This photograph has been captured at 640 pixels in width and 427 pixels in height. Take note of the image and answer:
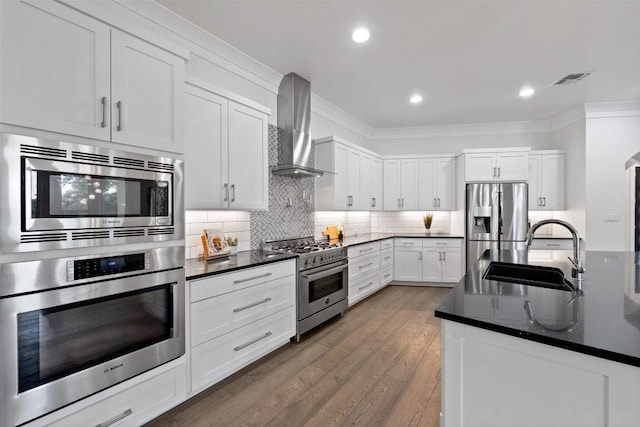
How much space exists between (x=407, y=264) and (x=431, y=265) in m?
0.40

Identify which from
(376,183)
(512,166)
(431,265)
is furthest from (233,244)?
(512,166)

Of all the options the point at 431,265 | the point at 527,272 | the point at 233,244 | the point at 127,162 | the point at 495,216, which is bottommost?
the point at 431,265

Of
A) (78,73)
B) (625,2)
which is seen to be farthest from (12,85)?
(625,2)

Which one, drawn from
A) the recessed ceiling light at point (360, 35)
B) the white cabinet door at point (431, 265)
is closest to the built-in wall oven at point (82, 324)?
the recessed ceiling light at point (360, 35)

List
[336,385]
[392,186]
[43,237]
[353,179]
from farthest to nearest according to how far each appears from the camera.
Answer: [392,186], [353,179], [336,385], [43,237]

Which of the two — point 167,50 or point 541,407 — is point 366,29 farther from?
point 541,407

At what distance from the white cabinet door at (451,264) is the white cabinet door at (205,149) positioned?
4.05 m

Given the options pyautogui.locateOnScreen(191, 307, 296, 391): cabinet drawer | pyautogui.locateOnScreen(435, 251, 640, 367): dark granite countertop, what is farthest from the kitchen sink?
pyautogui.locateOnScreen(191, 307, 296, 391): cabinet drawer

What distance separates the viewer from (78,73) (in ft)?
5.41

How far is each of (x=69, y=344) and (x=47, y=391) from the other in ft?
0.68

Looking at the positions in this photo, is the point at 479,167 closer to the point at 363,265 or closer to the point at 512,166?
the point at 512,166

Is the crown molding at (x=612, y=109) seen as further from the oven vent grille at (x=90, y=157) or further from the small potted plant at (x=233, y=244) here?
the oven vent grille at (x=90, y=157)

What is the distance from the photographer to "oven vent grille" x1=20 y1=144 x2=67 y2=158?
4.77 ft

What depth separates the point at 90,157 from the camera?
5.49ft
